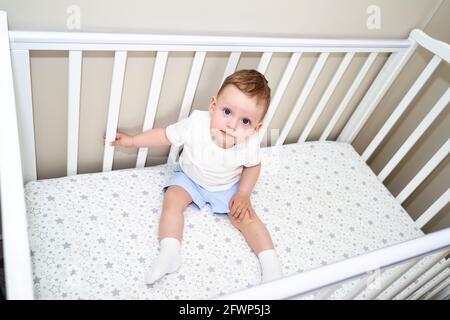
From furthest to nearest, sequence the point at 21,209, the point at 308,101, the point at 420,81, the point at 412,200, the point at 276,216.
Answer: the point at 412,200 < the point at 308,101 < the point at 420,81 < the point at 276,216 < the point at 21,209

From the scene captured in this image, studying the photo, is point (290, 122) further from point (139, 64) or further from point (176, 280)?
point (176, 280)

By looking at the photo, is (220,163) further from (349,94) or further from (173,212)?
(349,94)

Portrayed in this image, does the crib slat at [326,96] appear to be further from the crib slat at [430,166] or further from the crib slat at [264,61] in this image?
the crib slat at [430,166]

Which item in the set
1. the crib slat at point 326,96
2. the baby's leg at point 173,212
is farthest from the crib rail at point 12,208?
the crib slat at point 326,96

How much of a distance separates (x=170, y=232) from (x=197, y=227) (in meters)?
0.11

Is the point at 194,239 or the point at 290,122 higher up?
the point at 290,122

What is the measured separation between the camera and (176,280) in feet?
3.26

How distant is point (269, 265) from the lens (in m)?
1.05

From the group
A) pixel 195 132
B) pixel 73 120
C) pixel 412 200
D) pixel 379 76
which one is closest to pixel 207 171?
pixel 195 132

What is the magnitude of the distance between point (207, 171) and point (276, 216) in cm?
28

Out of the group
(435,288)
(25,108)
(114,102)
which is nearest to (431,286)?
(435,288)

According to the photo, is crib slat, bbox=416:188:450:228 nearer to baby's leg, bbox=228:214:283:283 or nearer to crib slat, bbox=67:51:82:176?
baby's leg, bbox=228:214:283:283

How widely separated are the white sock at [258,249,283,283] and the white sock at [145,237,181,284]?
0.23 metres

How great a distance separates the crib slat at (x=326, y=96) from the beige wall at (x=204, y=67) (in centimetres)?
5
